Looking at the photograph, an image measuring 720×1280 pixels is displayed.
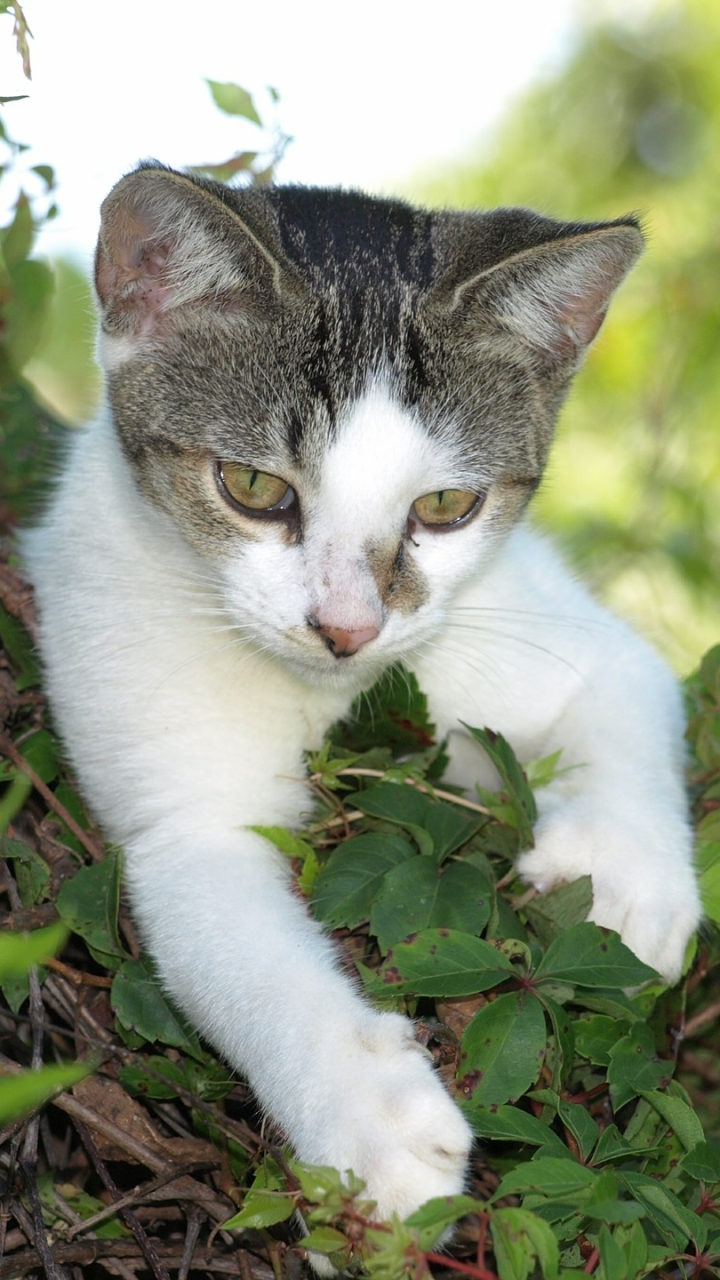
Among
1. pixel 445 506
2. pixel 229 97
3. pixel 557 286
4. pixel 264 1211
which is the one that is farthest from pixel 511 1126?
pixel 229 97

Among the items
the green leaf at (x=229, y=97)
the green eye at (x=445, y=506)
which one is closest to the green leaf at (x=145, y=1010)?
the green eye at (x=445, y=506)

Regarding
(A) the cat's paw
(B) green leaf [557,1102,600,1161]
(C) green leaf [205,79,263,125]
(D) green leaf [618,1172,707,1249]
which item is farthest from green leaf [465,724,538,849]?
(C) green leaf [205,79,263,125]

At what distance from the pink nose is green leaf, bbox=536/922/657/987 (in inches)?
22.5

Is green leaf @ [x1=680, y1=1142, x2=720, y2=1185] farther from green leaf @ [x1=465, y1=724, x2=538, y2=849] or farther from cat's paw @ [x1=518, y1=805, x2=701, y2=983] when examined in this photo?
green leaf @ [x1=465, y1=724, x2=538, y2=849]

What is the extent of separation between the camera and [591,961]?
1731mm

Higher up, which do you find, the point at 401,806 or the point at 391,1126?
the point at 401,806

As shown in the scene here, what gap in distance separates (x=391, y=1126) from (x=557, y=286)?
4.85ft

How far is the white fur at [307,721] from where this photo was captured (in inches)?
70.0

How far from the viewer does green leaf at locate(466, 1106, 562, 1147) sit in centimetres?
156

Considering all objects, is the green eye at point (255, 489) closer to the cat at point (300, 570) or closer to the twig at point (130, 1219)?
the cat at point (300, 570)

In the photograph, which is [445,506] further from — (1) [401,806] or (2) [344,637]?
(1) [401,806]

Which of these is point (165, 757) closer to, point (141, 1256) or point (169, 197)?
point (141, 1256)

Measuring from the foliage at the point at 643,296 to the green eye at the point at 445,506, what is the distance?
46 cm

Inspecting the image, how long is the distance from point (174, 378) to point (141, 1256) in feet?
4.74
